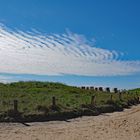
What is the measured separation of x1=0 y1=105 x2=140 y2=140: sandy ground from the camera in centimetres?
2105

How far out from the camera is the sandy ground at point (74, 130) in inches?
829

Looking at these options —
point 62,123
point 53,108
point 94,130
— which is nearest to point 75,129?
point 94,130

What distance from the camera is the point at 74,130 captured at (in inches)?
918

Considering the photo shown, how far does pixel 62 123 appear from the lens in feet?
88.4

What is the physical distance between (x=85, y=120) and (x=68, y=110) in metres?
2.49

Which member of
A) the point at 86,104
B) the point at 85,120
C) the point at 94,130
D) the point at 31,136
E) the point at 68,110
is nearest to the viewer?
the point at 31,136

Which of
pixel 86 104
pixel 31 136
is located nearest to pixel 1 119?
pixel 31 136

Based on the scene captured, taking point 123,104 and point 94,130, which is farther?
point 123,104

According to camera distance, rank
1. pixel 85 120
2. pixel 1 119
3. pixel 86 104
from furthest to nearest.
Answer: pixel 86 104, pixel 85 120, pixel 1 119

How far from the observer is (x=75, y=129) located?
23.7 m

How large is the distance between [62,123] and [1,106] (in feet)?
16.8

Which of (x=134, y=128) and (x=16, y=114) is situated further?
(x=16, y=114)

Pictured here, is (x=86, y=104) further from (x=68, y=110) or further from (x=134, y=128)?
(x=134, y=128)

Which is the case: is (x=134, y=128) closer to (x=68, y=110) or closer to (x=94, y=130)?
(x=94, y=130)
